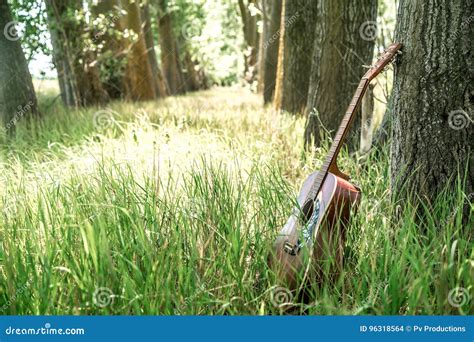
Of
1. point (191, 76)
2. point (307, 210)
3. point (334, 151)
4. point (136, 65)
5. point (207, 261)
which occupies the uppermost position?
point (136, 65)

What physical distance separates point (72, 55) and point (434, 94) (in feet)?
22.5

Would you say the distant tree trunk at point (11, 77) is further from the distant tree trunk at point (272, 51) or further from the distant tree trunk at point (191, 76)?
the distant tree trunk at point (191, 76)

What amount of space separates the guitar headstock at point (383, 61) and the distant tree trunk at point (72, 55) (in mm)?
5927

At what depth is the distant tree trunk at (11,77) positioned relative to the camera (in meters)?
6.04

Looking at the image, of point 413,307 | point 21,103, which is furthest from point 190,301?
point 21,103

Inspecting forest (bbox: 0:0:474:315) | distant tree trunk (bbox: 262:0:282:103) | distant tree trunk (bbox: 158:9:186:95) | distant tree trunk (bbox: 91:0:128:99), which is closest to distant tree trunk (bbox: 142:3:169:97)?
distant tree trunk (bbox: 158:9:186:95)

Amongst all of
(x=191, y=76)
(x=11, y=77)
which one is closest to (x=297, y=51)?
(x=11, y=77)

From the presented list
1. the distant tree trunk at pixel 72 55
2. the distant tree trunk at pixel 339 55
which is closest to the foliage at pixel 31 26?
the distant tree trunk at pixel 72 55

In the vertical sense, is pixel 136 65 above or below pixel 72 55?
below

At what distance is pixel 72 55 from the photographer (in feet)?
27.8

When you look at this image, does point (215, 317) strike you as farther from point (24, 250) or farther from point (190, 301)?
point (24, 250)

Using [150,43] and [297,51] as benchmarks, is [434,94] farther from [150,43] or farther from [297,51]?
[150,43]

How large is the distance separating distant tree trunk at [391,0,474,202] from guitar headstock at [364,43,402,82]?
56mm

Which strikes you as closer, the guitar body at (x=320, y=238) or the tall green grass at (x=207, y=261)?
the tall green grass at (x=207, y=261)
